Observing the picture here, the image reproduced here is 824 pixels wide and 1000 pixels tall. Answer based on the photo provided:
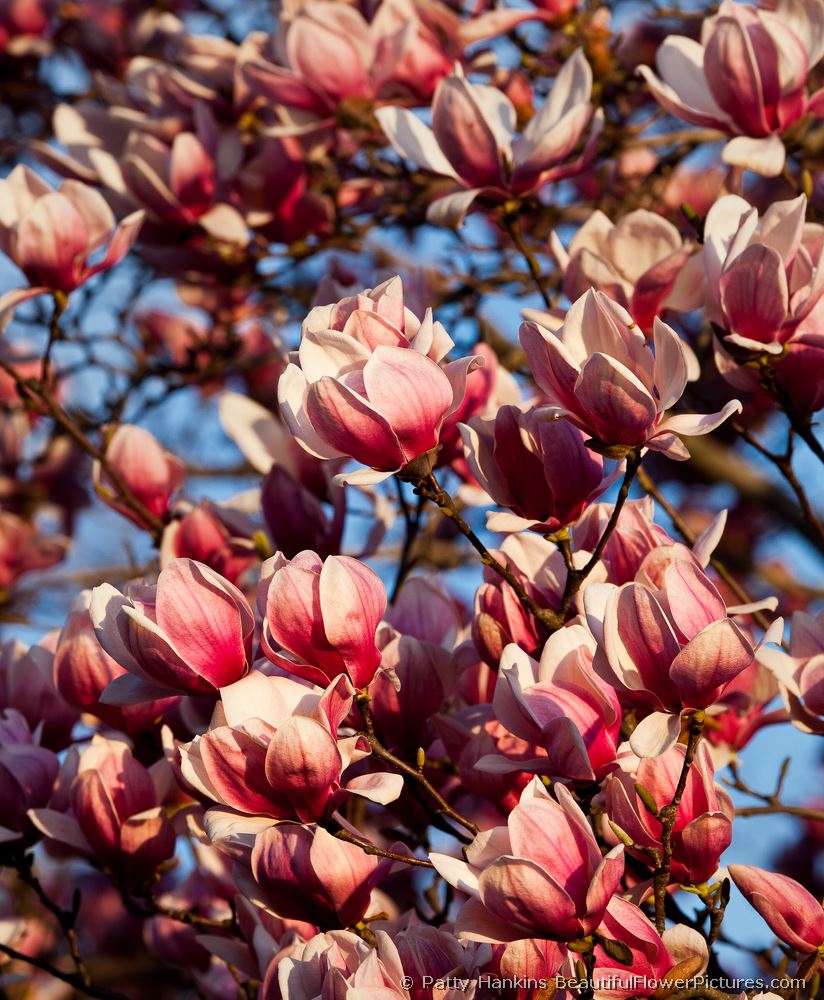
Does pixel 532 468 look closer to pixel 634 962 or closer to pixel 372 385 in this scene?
pixel 372 385

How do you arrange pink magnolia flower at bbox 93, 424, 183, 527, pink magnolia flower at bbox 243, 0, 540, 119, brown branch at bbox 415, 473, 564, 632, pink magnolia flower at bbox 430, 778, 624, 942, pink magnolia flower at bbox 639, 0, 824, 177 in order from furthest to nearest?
pink magnolia flower at bbox 243, 0, 540, 119, pink magnolia flower at bbox 93, 424, 183, 527, pink magnolia flower at bbox 639, 0, 824, 177, brown branch at bbox 415, 473, 564, 632, pink magnolia flower at bbox 430, 778, 624, 942

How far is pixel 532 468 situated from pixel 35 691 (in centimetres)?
73

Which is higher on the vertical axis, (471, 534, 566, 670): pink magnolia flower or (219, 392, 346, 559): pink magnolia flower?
Answer: (471, 534, 566, 670): pink magnolia flower

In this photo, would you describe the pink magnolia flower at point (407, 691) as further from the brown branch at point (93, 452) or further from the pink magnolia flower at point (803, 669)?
the brown branch at point (93, 452)

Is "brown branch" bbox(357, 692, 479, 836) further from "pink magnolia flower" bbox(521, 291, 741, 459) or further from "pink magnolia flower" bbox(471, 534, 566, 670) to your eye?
"pink magnolia flower" bbox(521, 291, 741, 459)

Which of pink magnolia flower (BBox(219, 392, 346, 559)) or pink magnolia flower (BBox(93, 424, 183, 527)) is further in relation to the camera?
pink magnolia flower (BBox(93, 424, 183, 527))

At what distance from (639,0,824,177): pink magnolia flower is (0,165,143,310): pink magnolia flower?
0.83m

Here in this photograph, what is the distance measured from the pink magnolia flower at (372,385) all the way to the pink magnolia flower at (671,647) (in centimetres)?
25

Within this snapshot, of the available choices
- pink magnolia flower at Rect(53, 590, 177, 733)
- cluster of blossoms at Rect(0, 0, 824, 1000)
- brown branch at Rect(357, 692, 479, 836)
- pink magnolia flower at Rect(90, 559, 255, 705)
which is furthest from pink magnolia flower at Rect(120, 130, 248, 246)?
brown branch at Rect(357, 692, 479, 836)

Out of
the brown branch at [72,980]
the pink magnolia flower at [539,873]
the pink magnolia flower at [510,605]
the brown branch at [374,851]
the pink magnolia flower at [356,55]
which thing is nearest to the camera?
the pink magnolia flower at [539,873]

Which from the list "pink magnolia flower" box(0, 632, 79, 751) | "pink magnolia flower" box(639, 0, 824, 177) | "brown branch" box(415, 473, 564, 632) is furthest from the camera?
"pink magnolia flower" box(639, 0, 824, 177)

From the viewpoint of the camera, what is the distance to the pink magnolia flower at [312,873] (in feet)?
3.70

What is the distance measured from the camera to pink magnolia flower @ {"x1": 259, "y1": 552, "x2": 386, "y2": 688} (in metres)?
1.14

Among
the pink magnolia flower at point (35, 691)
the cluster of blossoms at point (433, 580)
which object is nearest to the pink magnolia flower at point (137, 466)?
the cluster of blossoms at point (433, 580)
